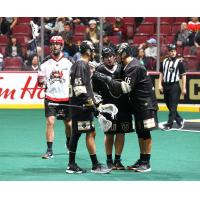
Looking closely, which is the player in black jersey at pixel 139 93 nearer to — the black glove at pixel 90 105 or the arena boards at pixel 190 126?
the black glove at pixel 90 105

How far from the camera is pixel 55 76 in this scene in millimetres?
9750

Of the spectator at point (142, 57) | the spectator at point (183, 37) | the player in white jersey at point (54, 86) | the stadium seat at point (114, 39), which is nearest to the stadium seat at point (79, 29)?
the stadium seat at point (114, 39)

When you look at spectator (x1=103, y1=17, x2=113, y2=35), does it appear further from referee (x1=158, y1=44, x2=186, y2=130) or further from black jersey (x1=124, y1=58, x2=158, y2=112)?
black jersey (x1=124, y1=58, x2=158, y2=112)

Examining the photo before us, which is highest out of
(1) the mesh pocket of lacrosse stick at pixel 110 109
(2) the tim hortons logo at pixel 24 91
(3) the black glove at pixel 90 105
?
(3) the black glove at pixel 90 105

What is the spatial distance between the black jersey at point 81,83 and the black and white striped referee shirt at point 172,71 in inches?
187

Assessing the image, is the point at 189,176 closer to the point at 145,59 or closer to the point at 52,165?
the point at 52,165

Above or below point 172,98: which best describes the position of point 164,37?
above

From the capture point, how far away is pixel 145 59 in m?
16.8

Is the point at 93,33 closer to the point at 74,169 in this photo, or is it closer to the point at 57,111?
the point at 57,111

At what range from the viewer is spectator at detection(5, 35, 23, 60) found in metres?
17.0

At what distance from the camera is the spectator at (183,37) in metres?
17.0

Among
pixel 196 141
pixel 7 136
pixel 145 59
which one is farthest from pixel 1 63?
pixel 196 141

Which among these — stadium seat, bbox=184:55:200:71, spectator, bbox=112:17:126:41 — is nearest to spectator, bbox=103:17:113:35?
spectator, bbox=112:17:126:41

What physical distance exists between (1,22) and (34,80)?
6.55 ft
